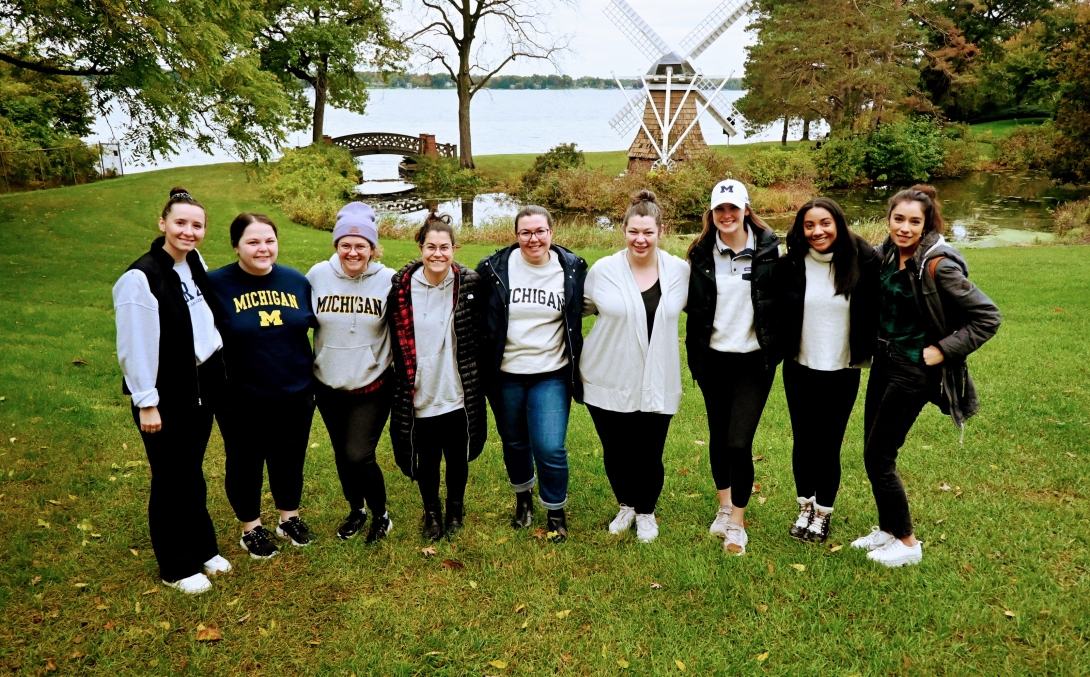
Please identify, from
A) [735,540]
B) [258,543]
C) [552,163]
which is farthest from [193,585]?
[552,163]

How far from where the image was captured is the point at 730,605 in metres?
3.90

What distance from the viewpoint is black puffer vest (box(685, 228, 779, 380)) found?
4008 millimetres

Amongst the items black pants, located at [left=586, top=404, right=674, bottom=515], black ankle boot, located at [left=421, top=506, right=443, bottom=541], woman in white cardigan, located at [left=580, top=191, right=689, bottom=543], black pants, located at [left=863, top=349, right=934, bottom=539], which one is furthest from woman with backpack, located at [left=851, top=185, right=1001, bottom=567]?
black ankle boot, located at [left=421, top=506, right=443, bottom=541]

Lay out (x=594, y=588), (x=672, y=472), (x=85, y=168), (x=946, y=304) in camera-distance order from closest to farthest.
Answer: (x=946, y=304)
(x=594, y=588)
(x=672, y=472)
(x=85, y=168)

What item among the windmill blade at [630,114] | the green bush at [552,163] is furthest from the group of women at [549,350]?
the windmill blade at [630,114]

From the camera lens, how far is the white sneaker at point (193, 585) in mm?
3980

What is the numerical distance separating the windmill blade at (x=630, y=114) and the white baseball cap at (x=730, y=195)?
89.2ft

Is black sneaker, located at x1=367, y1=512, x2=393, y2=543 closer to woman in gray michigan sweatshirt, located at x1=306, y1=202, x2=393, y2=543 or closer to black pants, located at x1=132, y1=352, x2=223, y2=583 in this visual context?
woman in gray michigan sweatshirt, located at x1=306, y1=202, x2=393, y2=543

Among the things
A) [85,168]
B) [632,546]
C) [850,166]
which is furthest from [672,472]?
[850,166]

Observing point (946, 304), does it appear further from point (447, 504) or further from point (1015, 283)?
point (1015, 283)

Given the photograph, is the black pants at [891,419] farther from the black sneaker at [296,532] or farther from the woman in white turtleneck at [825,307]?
the black sneaker at [296,532]

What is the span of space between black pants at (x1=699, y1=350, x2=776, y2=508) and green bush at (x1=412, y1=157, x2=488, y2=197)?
28.0 metres

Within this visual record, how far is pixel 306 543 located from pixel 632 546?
2080mm

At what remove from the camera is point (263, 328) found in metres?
3.95
